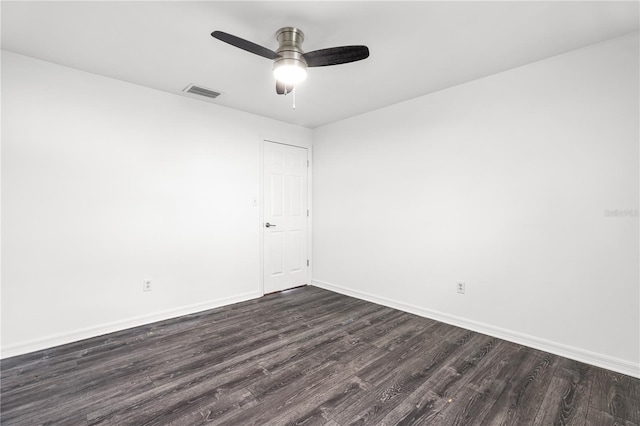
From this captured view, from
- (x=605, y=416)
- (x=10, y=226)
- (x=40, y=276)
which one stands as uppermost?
(x=10, y=226)

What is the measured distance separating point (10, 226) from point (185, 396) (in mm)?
2075

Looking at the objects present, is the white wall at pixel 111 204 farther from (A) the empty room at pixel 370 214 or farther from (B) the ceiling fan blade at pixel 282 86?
(B) the ceiling fan blade at pixel 282 86

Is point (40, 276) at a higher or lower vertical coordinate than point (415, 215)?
lower

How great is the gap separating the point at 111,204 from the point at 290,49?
2.30m

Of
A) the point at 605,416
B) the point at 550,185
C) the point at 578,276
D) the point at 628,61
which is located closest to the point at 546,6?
the point at 628,61

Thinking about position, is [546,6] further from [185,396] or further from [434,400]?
[185,396]

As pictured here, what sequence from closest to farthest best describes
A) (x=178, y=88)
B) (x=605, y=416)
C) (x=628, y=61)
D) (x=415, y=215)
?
(x=605, y=416)
(x=628, y=61)
(x=178, y=88)
(x=415, y=215)

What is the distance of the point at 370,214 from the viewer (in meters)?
3.87

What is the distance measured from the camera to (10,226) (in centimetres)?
240

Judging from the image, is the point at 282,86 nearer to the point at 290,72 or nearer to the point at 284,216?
the point at 290,72

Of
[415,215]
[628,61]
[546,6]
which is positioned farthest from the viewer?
[415,215]

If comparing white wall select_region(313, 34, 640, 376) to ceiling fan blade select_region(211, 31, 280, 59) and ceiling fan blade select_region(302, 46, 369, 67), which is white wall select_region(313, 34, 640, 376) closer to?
ceiling fan blade select_region(302, 46, 369, 67)

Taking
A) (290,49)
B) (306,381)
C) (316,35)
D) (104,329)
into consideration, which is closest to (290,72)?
(290,49)

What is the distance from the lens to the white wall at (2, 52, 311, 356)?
2443mm
